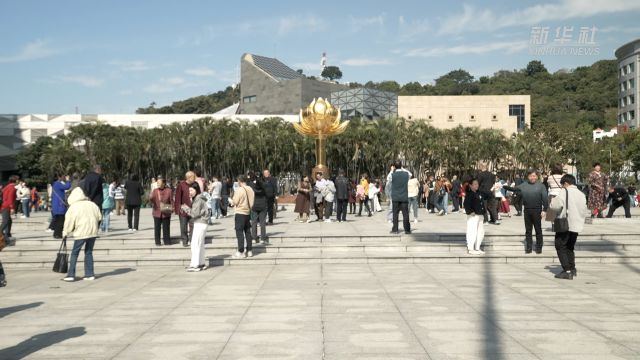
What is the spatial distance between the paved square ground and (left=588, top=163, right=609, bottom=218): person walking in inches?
236

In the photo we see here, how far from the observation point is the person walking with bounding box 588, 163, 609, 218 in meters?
15.8

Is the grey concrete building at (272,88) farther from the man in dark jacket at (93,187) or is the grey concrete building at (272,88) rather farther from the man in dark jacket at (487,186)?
the man in dark jacket at (93,187)

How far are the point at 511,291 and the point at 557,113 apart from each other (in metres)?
91.7

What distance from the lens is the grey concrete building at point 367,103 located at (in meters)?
79.9

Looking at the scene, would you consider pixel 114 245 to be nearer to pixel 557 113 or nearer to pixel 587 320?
pixel 587 320

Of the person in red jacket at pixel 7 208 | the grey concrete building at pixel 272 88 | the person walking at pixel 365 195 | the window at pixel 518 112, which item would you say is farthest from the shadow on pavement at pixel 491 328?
the grey concrete building at pixel 272 88

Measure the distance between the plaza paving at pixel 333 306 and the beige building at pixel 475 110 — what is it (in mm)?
68810

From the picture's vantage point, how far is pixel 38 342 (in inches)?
222

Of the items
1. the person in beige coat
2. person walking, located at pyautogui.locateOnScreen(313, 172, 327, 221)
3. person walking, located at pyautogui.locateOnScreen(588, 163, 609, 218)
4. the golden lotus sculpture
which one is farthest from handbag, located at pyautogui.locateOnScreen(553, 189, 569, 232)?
the golden lotus sculpture

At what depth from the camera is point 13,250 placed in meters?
12.7

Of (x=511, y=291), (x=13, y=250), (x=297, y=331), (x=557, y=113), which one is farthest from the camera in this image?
(x=557, y=113)

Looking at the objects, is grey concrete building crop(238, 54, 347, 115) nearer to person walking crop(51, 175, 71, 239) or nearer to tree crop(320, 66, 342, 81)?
person walking crop(51, 175, 71, 239)

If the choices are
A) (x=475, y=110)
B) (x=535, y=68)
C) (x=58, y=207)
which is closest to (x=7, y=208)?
(x=58, y=207)

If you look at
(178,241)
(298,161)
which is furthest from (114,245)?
(298,161)
